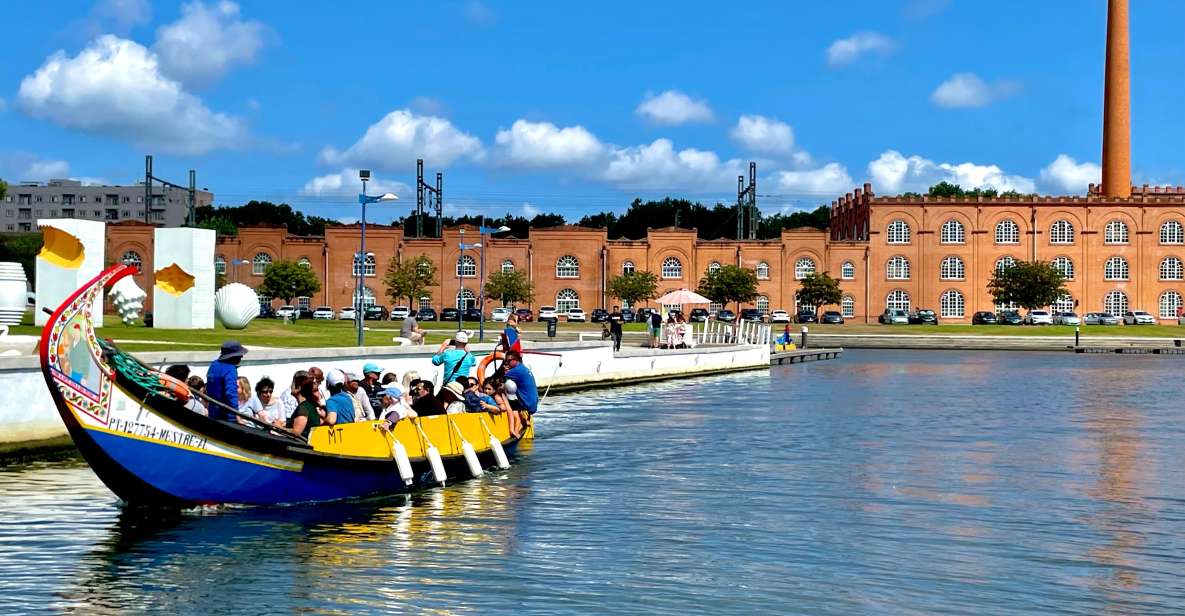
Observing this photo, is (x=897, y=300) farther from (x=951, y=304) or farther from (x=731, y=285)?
(x=731, y=285)

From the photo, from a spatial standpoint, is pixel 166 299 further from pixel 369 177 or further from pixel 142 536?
pixel 142 536

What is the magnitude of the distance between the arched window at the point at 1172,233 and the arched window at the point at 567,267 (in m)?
50.5

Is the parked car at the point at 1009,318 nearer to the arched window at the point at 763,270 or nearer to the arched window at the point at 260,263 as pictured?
the arched window at the point at 763,270

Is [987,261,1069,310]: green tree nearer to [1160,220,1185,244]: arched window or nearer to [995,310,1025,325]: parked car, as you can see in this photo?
[995,310,1025,325]: parked car

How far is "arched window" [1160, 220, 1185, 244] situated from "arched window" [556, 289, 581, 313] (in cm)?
5064

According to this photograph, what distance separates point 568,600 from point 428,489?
24.7 ft

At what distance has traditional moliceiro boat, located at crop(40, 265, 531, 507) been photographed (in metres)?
15.8

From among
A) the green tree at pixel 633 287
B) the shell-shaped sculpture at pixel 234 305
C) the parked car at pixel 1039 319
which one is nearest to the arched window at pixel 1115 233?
the parked car at pixel 1039 319

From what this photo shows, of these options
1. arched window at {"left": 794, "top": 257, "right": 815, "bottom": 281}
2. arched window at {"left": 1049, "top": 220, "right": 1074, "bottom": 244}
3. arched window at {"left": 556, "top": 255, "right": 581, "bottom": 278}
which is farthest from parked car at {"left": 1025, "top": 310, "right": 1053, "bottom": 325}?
arched window at {"left": 556, "top": 255, "right": 581, "bottom": 278}

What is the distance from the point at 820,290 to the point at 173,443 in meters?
96.6

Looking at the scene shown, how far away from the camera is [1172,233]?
11606 centimetres

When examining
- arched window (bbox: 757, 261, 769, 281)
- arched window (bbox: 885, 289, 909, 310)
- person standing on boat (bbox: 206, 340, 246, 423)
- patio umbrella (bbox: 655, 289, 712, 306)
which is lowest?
person standing on boat (bbox: 206, 340, 246, 423)

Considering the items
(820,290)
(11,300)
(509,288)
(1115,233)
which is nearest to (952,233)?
(1115,233)

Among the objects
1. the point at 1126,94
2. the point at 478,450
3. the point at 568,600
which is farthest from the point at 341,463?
the point at 1126,94
